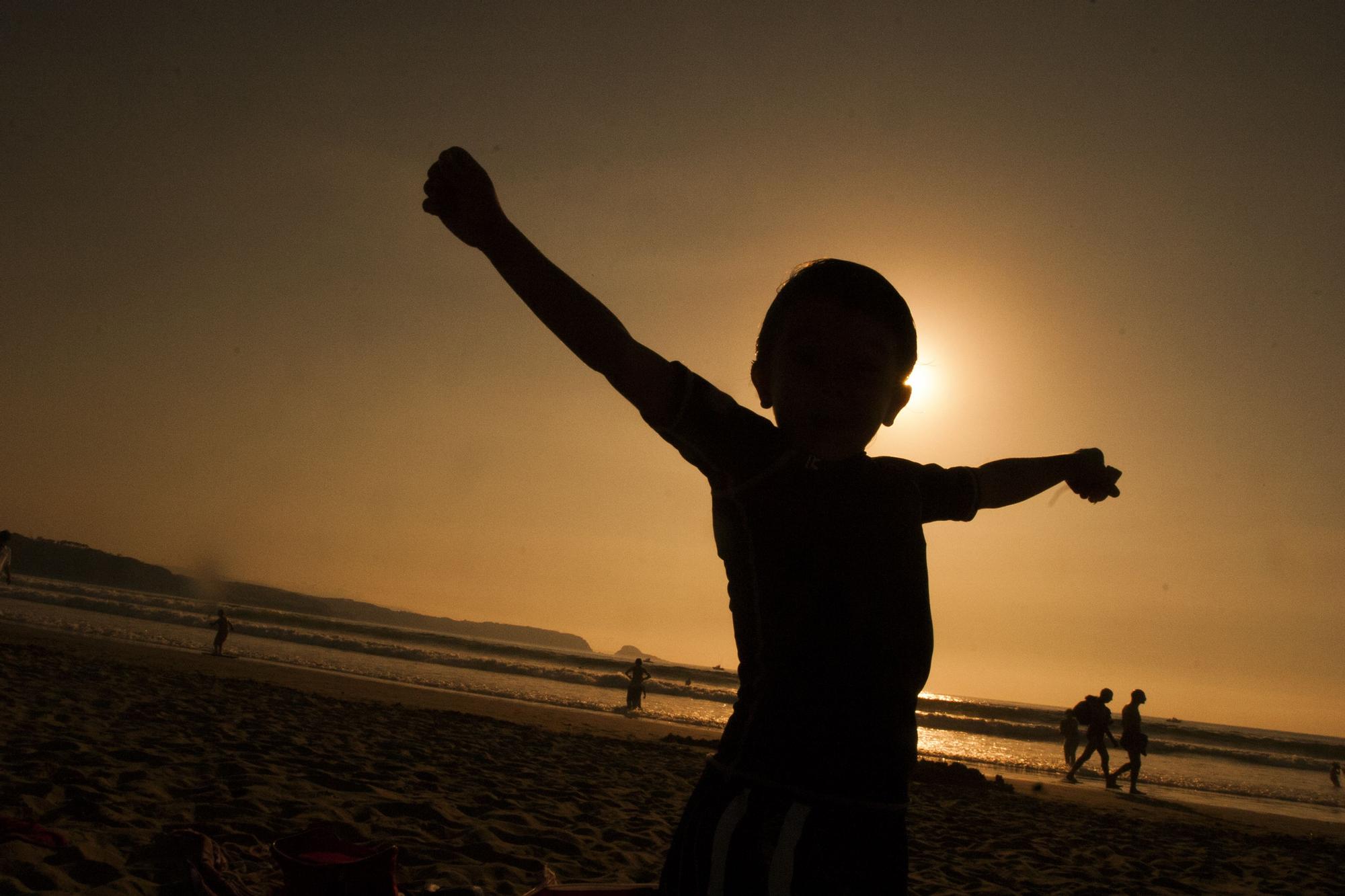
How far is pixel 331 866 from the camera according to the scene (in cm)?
322

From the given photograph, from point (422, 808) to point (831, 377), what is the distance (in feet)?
20.6

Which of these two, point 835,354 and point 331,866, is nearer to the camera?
point 835,354

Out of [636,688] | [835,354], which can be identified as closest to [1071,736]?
[636,688]

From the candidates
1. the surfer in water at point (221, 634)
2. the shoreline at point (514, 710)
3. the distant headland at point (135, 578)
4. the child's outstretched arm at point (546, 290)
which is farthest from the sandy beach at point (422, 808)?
the distant headland at point (135, 578)

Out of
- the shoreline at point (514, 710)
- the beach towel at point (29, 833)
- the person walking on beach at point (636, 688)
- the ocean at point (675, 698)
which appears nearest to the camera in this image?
the beach towel at point (29, 833)

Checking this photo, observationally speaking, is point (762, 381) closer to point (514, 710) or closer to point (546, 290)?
point (546, 290)

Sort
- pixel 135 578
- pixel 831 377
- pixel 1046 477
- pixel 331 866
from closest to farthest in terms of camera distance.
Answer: pixel 831 377 < pixel 1046 477 < pixel 331 866 < pixel 135 578

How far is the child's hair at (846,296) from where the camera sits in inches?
59.2

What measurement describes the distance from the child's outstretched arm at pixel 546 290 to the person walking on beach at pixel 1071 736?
873 inches

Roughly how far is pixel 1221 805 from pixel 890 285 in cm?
1969

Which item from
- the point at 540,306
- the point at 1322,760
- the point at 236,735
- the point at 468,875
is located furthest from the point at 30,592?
the point at 1322,760

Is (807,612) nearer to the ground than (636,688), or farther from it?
farther from it

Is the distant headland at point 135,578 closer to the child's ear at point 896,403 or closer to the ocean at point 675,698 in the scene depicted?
the ocean at point 675,698

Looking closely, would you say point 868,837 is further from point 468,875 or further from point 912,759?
point 468,875
